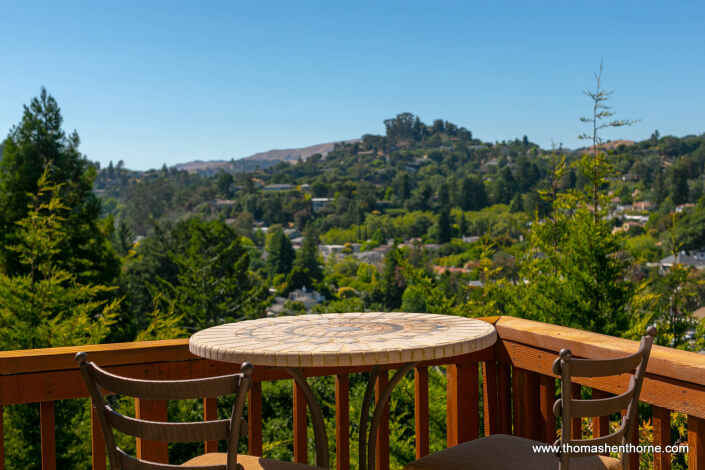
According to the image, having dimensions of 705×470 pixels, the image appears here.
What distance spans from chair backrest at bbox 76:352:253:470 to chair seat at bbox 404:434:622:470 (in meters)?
0.54

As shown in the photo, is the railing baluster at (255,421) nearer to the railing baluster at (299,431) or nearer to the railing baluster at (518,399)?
the railing baluster at (299,431)

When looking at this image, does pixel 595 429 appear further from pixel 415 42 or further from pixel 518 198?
pixel 415 42

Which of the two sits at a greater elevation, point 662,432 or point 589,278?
point 662,432

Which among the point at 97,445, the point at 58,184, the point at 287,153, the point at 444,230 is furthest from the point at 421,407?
the point at 287,153

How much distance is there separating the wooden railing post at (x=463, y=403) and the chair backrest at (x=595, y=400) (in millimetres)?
742

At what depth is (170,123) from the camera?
2640 inches

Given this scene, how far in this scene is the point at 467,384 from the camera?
6.73 feet

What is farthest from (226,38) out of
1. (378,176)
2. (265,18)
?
(378,176)

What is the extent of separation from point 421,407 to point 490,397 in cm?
26

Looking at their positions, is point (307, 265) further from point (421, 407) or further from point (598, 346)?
point (598, 346)

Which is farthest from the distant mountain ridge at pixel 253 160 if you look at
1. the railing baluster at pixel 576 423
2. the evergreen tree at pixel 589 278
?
the railing baluster at pixel 576 423

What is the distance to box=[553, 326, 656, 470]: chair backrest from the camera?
1.15 m

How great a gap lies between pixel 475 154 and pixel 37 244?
8106 cm

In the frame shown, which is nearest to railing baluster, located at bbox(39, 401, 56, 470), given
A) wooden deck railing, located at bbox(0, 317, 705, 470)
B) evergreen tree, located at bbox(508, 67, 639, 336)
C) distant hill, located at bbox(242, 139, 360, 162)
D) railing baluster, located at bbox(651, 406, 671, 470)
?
wooden deck railing, located at bbox(0, 317, 705, 470)
